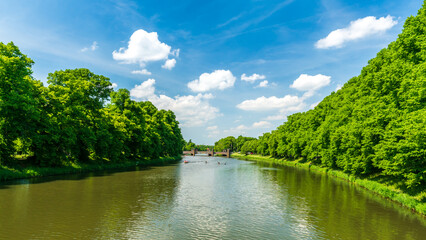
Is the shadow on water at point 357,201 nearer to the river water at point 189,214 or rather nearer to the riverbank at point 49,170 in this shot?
the river water at point 189,214

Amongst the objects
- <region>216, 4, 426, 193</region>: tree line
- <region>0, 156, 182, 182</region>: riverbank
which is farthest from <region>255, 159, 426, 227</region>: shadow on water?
<region>0, 156, 182, 182</region>: riverbank

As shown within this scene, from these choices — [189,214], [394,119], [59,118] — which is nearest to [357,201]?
[394,119]

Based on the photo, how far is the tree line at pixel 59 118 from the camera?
123 ft

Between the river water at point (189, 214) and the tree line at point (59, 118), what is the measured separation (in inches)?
309

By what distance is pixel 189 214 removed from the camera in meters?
24.2

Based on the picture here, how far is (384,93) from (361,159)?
36.4ft

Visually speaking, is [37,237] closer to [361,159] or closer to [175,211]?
[175,211]

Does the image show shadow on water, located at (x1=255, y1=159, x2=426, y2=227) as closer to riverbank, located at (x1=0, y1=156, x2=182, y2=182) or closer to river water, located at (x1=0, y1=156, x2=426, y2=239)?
river water, located at (x1=0, y1=156, x2=426, y2=239)

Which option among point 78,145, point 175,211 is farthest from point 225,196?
point 78,145

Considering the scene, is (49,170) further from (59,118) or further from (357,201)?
(357,201)

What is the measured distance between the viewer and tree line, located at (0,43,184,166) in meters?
37.4

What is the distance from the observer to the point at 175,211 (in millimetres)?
25062

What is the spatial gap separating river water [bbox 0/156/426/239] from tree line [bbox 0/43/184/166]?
7844mm

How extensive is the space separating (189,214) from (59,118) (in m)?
35.0
